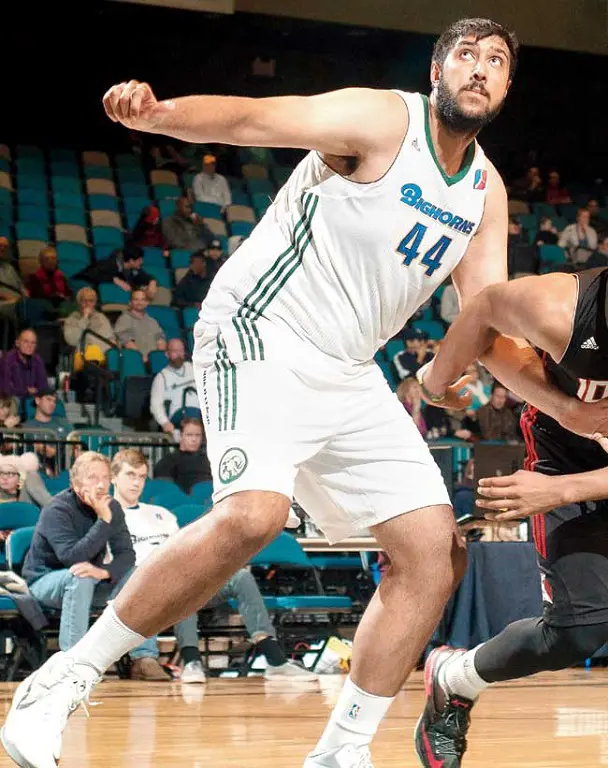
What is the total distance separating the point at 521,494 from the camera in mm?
3311

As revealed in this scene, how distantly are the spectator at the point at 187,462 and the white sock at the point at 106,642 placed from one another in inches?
256

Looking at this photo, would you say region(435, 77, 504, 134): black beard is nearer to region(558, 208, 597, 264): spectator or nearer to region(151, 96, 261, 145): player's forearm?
region(151, 96, 261, 145): player's forearm

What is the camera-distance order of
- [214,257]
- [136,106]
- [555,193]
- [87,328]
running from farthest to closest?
[555,193], [214,257], [87,328], [136,106]

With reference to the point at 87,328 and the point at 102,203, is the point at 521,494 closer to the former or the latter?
the point at 87,328

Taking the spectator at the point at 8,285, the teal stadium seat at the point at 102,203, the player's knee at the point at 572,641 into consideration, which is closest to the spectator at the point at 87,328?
the spectator at the point at 8,285

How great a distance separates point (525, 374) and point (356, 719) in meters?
1.08

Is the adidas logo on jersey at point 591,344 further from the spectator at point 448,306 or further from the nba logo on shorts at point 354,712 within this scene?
the spectator at point 448,306

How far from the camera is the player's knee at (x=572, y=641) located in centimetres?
368

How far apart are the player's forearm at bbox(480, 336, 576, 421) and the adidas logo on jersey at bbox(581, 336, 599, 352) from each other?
199mm

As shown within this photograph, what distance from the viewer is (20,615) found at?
6.99 metres

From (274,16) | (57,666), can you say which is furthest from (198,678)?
(274,16)

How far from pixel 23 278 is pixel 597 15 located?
28.6 ft

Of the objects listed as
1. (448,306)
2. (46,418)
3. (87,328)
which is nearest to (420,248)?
(46,418)

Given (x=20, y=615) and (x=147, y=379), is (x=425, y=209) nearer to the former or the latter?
(x=20, y=615)
